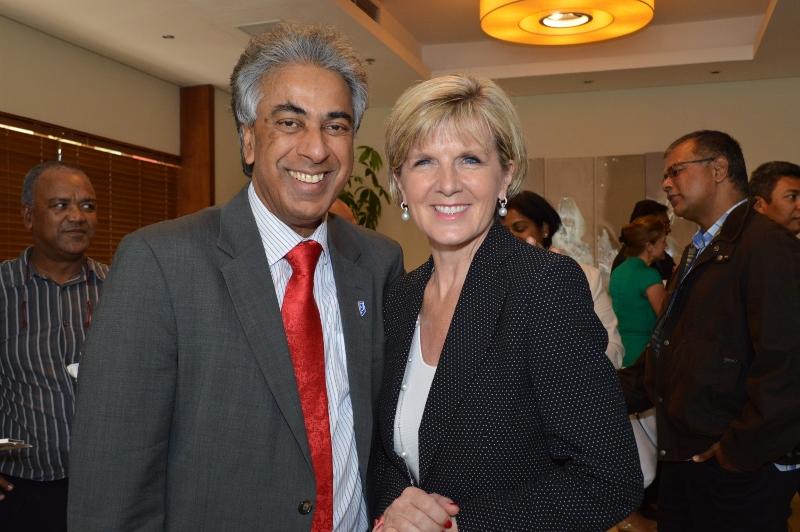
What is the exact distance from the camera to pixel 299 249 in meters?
1.68

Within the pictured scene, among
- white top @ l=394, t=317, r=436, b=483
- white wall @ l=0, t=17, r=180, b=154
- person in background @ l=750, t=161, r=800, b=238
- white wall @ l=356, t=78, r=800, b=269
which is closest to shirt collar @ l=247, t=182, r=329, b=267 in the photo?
white top @ l=394, t=317, r=436, b=483

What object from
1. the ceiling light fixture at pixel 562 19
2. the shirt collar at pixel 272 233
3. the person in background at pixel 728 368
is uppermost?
the ceiling light fixture at pixel 562 19

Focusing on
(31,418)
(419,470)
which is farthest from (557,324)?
(31,418)

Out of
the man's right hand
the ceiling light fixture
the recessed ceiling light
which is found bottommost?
the man's right hand

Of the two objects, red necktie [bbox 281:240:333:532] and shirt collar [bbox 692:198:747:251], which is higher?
shirt collar [bbox 692:198:747:251]

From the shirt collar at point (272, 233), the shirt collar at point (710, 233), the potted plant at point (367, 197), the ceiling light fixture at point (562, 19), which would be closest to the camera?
the shirt collar at point (272, 233)

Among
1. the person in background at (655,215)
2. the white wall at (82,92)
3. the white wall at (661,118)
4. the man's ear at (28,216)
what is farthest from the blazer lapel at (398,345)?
the white wall at (661,118)

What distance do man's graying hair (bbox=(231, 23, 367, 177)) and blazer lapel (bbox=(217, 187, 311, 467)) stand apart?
0.92 ft

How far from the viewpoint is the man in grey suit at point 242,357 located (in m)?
1.41

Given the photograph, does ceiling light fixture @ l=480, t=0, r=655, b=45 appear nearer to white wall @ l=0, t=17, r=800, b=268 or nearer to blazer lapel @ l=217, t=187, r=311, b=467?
white wall @ l=0, t=17, r=800, b=268

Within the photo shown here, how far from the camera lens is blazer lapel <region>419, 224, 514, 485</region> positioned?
144cm

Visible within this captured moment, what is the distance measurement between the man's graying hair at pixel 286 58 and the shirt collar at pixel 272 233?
0.58 ft

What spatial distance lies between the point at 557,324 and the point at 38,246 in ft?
7.37

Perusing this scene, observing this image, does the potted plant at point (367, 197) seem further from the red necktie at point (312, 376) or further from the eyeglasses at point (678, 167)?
the red necktie at point (312, 376)
